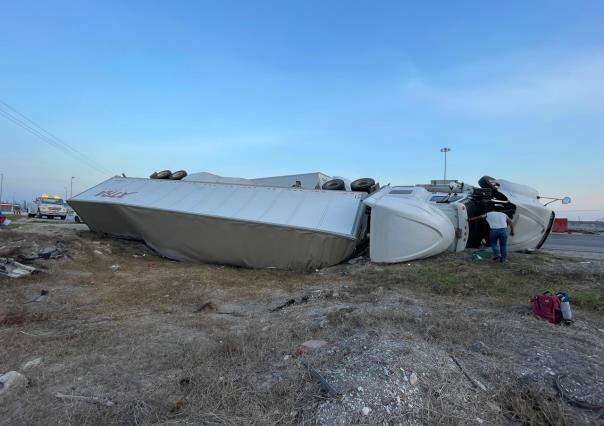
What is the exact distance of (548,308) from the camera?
4625 millimetres

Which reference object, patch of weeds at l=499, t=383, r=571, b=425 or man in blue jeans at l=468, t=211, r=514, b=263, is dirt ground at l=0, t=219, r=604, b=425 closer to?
patch of weeds at l=499, t=383, r=571, b=425

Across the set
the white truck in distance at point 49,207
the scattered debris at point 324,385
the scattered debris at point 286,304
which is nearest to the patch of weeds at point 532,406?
the scattered debris at point 324,385

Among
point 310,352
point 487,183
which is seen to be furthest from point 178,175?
point 310,352

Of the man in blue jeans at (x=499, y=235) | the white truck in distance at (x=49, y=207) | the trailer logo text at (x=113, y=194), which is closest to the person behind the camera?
the man in blue jeans at (x=499, y=235)

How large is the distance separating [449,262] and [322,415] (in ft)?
21.1

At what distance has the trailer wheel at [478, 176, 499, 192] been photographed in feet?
31.9

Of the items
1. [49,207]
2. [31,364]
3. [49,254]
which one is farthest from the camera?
[49,207]

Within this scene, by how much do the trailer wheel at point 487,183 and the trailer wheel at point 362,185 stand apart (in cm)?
274

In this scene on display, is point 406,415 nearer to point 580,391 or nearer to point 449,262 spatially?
point 580,391

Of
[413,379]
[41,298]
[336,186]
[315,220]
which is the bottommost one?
[41,298]

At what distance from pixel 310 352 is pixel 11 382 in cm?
235

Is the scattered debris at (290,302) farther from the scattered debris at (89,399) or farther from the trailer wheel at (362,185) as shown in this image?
the trailer wheel at (362,185)

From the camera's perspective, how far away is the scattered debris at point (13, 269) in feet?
24.9

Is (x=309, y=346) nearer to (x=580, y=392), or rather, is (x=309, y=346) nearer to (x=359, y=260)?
(x=580, y=392)
